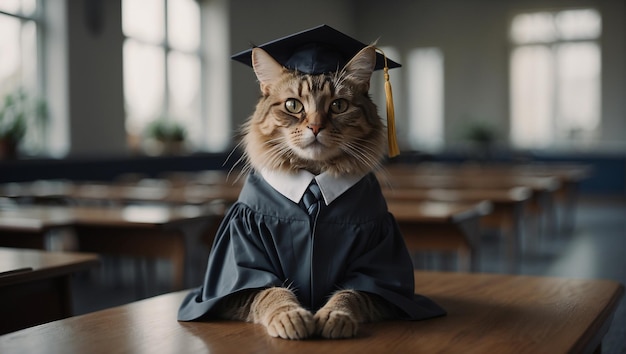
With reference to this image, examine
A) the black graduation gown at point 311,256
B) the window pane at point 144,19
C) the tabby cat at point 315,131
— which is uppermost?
the window pane at point 144,19

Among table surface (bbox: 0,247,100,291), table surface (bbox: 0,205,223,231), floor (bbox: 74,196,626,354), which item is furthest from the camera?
floor (bbox: 74,196,626,354)

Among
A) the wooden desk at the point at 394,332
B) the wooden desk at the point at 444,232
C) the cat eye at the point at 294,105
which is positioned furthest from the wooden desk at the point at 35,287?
the wooden desk at the point at 444,232

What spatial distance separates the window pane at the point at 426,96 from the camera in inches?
583

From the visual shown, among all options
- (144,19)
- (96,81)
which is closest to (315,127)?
(96,81)

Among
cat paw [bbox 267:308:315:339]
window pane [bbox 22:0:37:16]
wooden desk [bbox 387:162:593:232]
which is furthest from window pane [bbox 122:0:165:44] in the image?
cat paw [bbox 267:308:315:339]

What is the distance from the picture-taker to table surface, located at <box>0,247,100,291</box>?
163 centimetres

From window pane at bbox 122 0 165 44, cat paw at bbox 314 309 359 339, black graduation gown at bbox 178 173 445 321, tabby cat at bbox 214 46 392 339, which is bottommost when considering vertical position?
cat paw at bbox 314 309 359 339

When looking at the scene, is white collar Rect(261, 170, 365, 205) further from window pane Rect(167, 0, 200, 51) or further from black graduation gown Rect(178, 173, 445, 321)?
window pane Rect(167, 0, 200, 51)

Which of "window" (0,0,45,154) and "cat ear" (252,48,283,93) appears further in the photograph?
"window" (0,0,45,154)

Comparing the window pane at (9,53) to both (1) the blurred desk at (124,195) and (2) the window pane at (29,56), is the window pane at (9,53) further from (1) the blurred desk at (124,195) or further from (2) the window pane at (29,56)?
(1) the blurred desk at (124,195)

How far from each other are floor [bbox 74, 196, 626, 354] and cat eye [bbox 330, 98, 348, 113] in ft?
7.73

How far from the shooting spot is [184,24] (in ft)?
34.5

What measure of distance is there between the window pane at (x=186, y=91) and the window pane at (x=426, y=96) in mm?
5388

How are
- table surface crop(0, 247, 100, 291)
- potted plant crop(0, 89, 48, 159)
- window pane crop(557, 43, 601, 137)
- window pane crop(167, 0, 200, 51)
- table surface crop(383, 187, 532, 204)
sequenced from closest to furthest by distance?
table surface crop(0, 247, 100, 291)
table surface crop(383, 187, 532, 204)
potted plant crop(0, 89, 48, 159)
window pane crop(167, 0, 200, 51)
window pane crop(557, 43, 601, 137)
